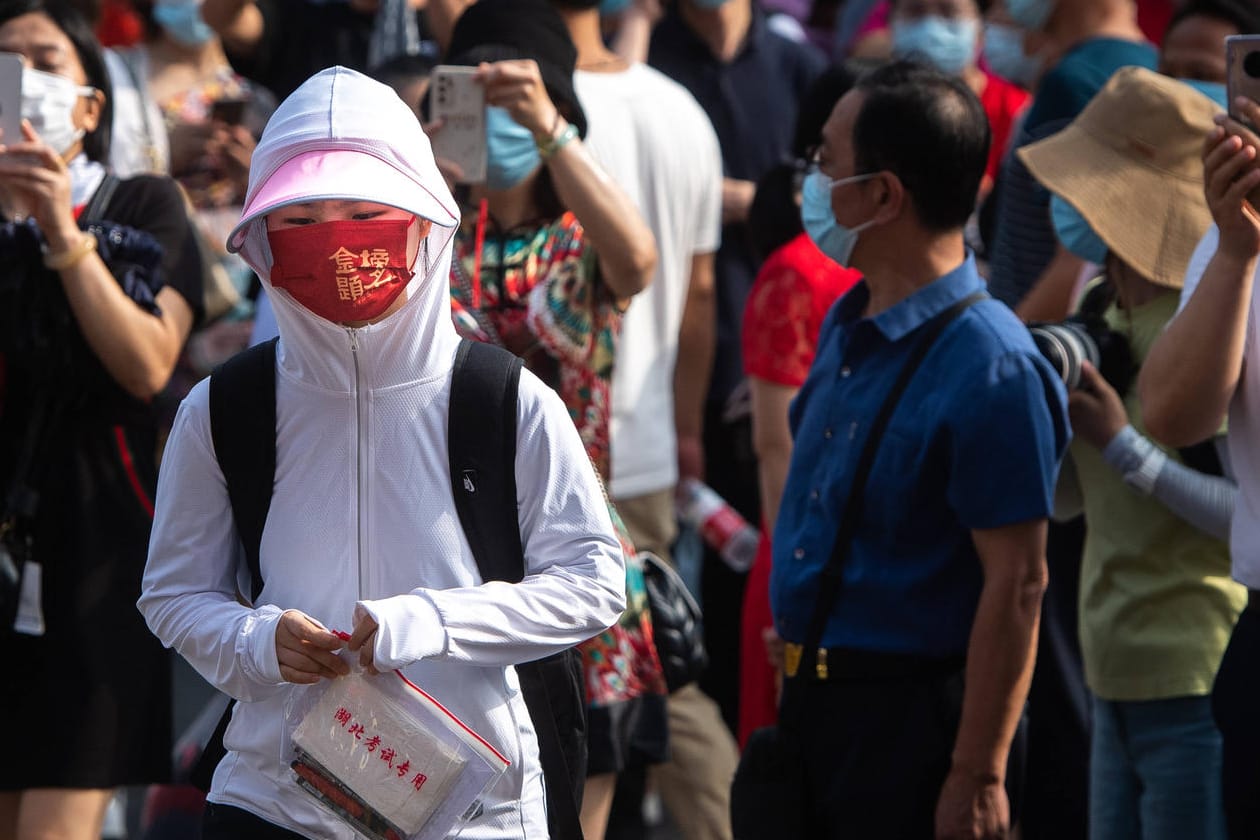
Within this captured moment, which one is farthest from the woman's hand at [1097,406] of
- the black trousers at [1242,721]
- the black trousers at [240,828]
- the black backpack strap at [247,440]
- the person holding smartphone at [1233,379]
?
the black trousers at [240,828]

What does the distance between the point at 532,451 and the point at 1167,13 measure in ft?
21.4

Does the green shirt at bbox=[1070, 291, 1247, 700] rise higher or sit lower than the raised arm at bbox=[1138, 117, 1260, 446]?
lower

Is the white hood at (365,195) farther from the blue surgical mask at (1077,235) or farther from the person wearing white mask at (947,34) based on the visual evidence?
the person wearing white mask at (947,34)

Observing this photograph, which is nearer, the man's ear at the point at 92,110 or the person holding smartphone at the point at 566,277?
the person holding smartphone at the point at 566,277

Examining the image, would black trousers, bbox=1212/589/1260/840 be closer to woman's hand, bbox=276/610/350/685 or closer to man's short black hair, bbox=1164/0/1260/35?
woman's hand, bbox=276/610/350/685

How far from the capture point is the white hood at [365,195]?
2.68 metres

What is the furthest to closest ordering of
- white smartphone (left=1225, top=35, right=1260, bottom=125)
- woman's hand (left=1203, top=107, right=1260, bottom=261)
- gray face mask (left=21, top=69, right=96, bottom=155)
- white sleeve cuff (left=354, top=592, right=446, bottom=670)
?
gray face mask (left=21, top=69, right=96, bottom=155)
white smartphone (left=1225, top=35, right=1260, bottom=125)
woman's hand (left=1203, top=107, right=1260, bottom=261)
white sleeve cuff (left=354, top=592, right=446, bottom=670)

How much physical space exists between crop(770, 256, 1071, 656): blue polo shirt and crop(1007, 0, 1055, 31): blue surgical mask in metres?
2.54

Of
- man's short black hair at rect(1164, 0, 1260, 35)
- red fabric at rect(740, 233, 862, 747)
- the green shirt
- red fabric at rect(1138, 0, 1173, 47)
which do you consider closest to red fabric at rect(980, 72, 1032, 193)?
man's short black hair at rect(1164, 0, 1260, 35)

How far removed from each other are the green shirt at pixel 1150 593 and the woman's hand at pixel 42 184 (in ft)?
7.58

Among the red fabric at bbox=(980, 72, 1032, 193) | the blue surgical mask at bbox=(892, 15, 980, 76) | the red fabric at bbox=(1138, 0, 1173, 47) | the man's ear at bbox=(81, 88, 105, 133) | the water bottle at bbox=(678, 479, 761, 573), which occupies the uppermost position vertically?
the man's ear at bbox=(81, 88, 105, 133)

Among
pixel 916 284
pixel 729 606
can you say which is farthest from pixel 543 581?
pixel 729 606

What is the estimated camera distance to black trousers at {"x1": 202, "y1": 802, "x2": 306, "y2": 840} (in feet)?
8.79

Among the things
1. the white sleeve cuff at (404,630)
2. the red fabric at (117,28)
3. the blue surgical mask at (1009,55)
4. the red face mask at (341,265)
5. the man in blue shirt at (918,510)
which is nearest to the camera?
the white sleeve cuff at (404,630)
